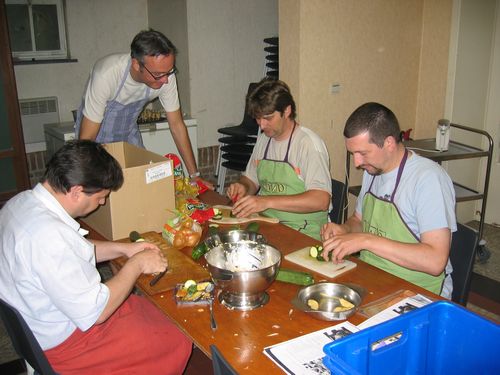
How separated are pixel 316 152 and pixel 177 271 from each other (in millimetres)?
1040

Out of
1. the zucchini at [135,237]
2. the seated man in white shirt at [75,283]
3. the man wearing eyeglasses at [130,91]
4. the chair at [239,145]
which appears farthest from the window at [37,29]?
the seated man in white shirt at [75,283]

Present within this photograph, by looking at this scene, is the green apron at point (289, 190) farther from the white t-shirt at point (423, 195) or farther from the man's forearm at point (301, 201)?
the white t-shirt at point (423, 195)

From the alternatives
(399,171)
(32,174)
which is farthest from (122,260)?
(32,174)

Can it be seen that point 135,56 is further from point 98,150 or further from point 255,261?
point 255,261

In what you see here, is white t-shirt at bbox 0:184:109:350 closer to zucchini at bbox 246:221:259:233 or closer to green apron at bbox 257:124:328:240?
zucchini at bbox 246:221:259:233

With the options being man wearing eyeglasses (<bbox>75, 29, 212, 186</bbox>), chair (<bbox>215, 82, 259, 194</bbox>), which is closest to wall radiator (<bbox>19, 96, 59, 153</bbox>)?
chair (<bbox>215, 82, 259, 194</bbox>)

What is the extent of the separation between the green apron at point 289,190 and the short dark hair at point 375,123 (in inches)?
30.1

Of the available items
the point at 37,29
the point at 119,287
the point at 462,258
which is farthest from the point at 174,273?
→ the point at 37,29

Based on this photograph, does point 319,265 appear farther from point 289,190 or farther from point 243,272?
point 289,190

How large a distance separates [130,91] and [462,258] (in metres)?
2.06

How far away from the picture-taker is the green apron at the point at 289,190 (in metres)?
2.68

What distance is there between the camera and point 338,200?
2791 millimetres

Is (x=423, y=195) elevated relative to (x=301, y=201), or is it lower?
elevated

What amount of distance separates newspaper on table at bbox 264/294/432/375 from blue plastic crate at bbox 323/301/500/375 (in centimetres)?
15
